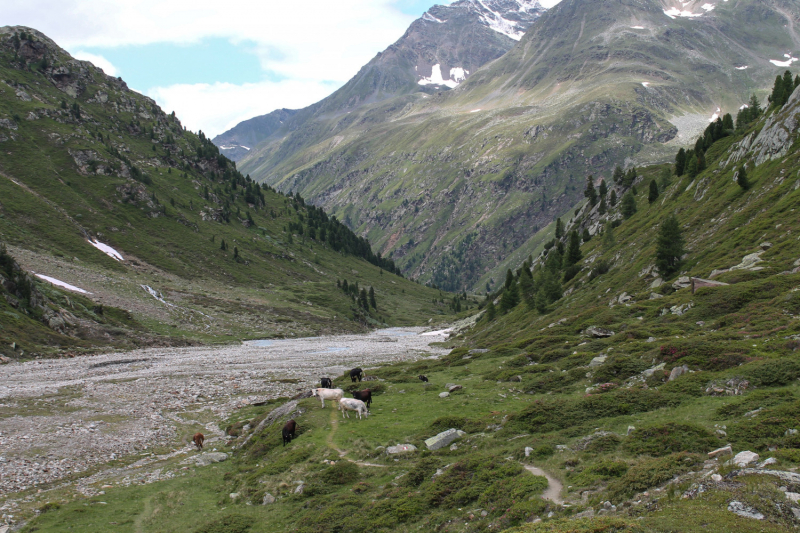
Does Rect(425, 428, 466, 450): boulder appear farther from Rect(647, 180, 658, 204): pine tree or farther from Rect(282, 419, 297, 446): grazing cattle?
Rect(647, 180, 658, 204): pine tree

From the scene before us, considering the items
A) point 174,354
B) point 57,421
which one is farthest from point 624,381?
point 174,354

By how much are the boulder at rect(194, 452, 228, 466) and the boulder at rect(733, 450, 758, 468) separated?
25462mm

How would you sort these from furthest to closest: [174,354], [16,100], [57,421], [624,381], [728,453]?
[16,100] → [174,354] → [57,421] → [624,381] → [728,453]

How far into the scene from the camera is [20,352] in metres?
62.8

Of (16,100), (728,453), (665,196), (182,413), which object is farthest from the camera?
(16,100)

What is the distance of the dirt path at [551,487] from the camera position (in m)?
13.8

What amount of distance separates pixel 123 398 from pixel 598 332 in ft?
147

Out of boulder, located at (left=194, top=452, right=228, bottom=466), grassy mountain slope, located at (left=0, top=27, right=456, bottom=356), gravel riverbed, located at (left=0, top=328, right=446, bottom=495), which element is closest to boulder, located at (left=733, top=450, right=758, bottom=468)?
boulder, located at (left=194, top=452, right=228, bottom=466)

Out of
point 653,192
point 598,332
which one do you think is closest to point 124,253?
point 598,332

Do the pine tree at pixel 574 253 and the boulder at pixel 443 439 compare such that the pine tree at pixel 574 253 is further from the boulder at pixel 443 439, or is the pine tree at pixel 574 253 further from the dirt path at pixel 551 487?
the dirt path at pixel 551 487

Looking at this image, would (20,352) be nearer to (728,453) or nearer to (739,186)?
(728,453)

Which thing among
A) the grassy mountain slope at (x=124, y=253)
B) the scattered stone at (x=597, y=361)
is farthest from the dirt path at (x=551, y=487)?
the grassy mountain slope at (x=124, y=253)

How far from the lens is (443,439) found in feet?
73.0

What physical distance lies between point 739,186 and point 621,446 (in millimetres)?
63369
